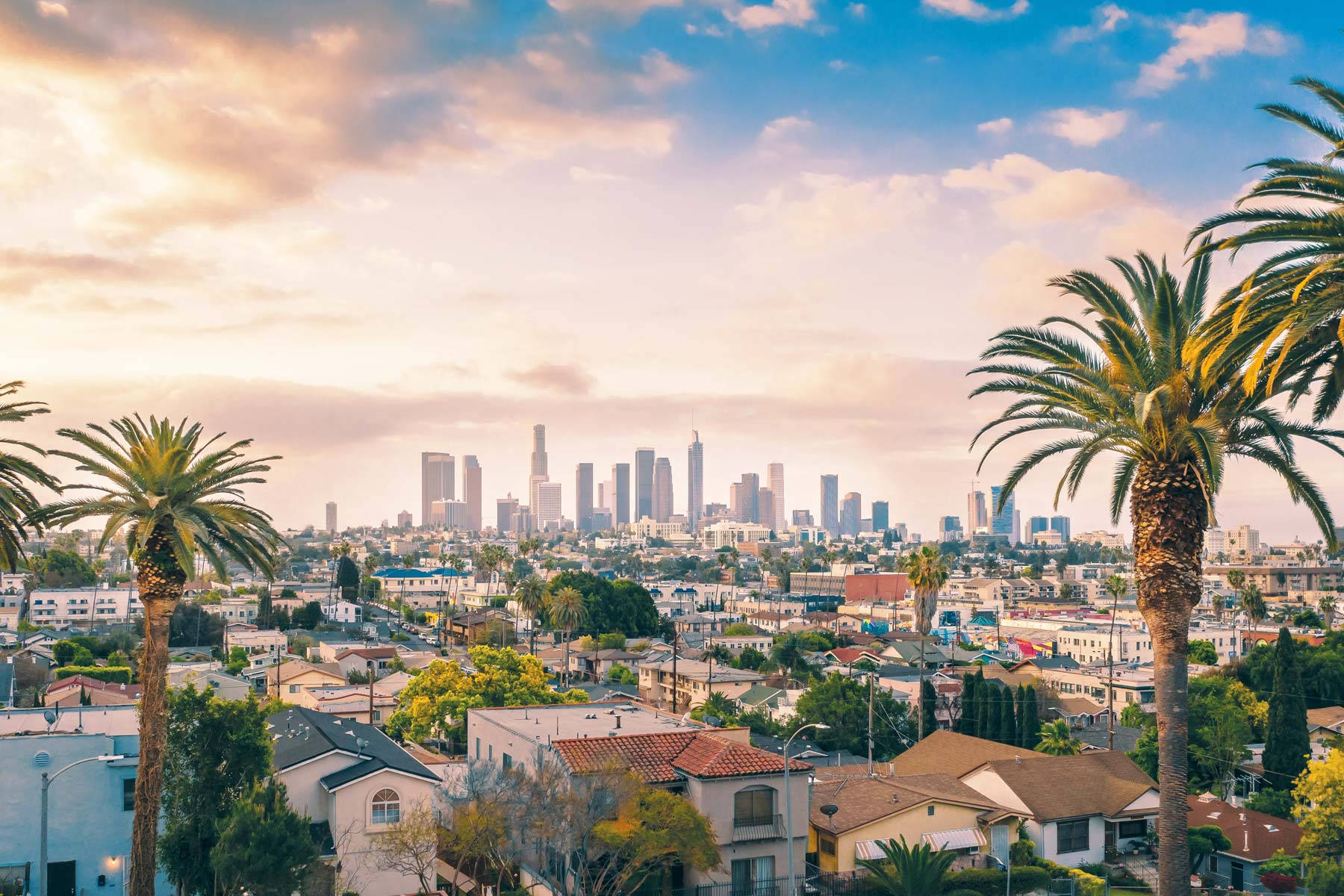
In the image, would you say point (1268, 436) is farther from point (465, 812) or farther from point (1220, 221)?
point (465, 812)

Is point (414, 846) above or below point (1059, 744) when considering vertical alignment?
above

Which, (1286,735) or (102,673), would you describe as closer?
(1286,735)

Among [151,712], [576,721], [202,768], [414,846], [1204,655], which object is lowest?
[1204,655]

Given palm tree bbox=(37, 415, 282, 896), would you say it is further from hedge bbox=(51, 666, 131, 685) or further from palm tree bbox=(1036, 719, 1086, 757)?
hedge bbox=(51, 666, 131, 685)

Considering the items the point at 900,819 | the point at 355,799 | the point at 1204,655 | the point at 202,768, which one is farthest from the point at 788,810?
the point at 1204,655

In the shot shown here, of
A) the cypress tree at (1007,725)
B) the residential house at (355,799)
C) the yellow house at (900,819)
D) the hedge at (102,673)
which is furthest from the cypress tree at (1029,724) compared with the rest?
the hedge at (102,673)

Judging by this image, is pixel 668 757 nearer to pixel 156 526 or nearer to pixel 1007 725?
pixel 156 526

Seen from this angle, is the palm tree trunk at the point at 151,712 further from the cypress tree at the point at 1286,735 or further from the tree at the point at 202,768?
the cypress tree at the point at 1286,735
